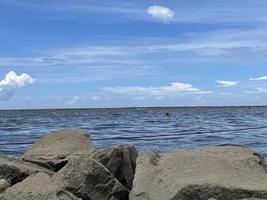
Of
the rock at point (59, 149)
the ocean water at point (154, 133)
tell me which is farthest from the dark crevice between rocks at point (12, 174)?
the ocean water at point (154, 133)

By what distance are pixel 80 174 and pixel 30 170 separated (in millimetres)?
1283

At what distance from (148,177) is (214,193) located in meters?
1.18

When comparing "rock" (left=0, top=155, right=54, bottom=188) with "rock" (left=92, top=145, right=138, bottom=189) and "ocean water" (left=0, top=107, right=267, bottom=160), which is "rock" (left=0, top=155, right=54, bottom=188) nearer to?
"rock" (left=92, top=145, right=138, bottom=189)

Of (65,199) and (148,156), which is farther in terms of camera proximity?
(148,156)

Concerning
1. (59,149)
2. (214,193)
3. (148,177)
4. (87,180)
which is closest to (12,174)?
(87,180)

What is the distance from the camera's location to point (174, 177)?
23.5 feet

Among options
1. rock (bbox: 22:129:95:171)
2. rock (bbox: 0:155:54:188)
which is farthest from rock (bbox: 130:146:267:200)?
rock (bbox: 22:129:95:171)

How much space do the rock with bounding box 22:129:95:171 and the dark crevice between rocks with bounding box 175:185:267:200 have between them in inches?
162

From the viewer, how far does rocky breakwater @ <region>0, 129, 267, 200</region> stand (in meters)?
6.68

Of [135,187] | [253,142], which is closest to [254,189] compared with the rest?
[135,187]

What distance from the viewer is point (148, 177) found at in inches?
295

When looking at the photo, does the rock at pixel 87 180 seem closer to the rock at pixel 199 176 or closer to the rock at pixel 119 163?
the rock at pixel 199 176

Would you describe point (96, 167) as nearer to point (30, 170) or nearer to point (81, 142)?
point (30, 170)

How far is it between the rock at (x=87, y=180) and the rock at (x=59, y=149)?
2.51m
